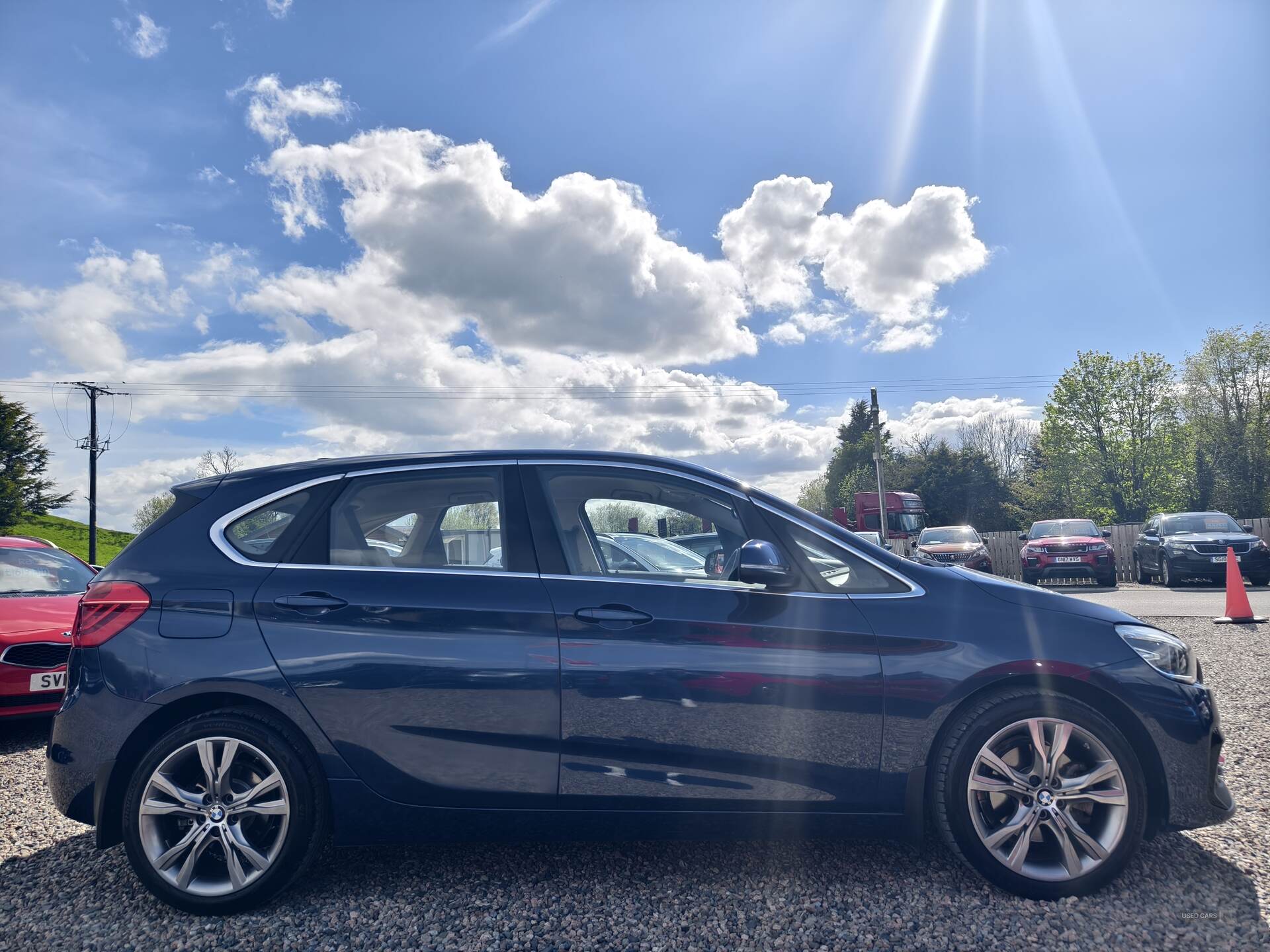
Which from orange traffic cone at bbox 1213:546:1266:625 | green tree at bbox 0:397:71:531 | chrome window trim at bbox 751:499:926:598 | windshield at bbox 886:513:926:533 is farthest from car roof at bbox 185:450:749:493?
green tree at bbox 0:397:71:531

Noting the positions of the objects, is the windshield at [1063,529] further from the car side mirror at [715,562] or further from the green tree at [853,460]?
the green tree at [853,460]

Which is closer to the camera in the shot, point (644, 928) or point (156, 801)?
point (644, 928)

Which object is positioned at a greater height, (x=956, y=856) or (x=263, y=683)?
(x=263, y=683)

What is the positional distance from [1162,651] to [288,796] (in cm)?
318

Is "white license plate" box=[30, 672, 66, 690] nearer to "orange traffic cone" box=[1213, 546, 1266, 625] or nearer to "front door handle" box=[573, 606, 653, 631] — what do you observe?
"front door handle" box=[573, 606, 653, 631]

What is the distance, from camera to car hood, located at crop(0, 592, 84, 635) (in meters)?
5.32

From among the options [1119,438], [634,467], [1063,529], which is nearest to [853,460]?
[1119,438]

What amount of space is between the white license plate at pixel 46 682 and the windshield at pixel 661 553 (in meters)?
4.34

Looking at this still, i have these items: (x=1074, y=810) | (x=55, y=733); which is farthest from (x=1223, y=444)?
(x=55, y=733)

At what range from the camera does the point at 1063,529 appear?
19.2 metres

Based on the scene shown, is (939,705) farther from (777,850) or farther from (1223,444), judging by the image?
(1223,444)

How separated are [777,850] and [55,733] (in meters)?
2.78

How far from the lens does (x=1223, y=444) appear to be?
35844mm

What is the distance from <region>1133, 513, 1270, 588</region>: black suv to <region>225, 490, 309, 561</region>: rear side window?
59.6ft
